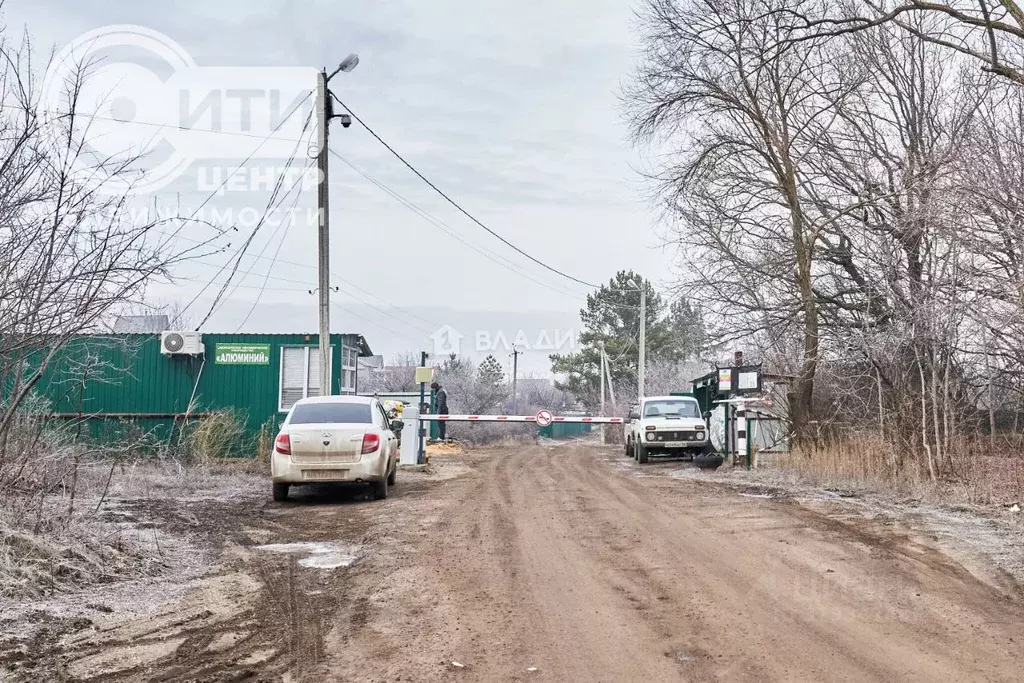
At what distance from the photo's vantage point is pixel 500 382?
253 feet

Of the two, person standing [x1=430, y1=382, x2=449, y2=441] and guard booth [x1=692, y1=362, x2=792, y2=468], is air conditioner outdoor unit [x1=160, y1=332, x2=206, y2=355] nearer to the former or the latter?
person standing [x1=430, y1=382, x2=449, y2=441]

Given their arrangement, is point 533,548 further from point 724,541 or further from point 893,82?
point 893,82

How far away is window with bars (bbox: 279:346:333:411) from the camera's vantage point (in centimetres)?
2384

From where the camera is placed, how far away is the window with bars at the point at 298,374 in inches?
939

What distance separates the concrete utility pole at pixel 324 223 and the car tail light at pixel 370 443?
6.18m

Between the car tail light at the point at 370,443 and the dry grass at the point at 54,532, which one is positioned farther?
the car tail light at the point at 370,443

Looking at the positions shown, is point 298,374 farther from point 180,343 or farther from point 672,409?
point 672,409

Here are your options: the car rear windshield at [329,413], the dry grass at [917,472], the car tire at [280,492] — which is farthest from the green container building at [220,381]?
the dry grass at [917,472]

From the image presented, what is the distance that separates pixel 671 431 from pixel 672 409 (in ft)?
3.44

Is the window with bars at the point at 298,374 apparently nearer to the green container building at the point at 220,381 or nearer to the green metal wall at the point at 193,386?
the green container building at the point at 220,381

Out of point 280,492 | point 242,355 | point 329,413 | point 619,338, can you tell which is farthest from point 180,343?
point 619,338

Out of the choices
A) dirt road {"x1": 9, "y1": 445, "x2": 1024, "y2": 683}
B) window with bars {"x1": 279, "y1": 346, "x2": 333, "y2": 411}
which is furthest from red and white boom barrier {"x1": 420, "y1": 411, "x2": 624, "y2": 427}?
dirt road {"x1": 9, "y1": 445, "x2": 1024, "y2": 683}

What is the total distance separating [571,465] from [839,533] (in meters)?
13.6

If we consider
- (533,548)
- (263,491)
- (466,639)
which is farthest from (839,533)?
(263,491)
